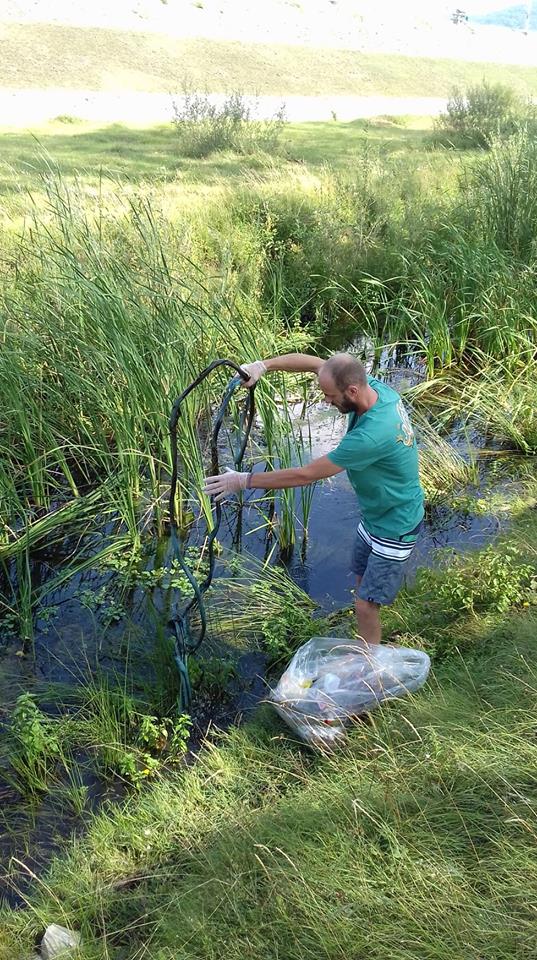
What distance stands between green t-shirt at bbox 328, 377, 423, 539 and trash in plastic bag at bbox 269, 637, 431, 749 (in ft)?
1.64

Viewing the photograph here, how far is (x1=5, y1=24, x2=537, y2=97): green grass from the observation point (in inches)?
946

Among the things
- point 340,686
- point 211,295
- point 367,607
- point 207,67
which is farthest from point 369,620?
point 207,67

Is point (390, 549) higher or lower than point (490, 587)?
higher

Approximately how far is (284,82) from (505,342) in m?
26.7

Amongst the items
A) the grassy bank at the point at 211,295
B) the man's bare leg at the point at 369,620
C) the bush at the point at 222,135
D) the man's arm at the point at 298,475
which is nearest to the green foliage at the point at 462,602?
the man's bare leg at the point at 369,620

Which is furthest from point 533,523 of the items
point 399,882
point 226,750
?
point 399,882

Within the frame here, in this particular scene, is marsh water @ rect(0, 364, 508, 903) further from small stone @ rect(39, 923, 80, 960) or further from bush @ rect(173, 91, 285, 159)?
bush @ rect(173, 91, 285, 159)

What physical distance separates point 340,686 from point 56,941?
4.07ft

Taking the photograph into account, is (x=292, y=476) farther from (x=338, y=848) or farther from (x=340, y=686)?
(x=338, y=848)

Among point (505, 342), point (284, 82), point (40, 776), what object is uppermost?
point (284, 82)

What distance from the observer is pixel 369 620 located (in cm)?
302

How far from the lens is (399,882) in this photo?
6.26 feet

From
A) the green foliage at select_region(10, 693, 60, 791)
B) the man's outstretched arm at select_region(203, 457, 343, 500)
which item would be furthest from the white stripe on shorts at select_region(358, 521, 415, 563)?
the green foliage at select_region(10, 693, 60, 791)

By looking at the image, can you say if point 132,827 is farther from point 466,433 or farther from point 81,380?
point 466,433
